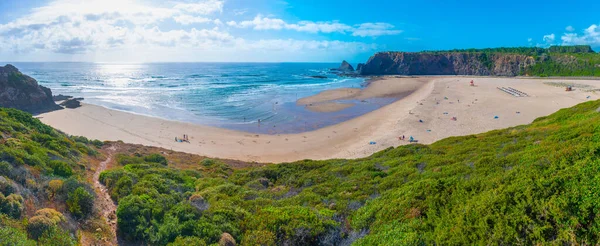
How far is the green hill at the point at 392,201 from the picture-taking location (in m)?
5.25

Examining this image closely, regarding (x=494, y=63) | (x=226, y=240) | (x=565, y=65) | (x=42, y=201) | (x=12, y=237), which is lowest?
(x=226, y=240)

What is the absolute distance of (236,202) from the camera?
373 inches

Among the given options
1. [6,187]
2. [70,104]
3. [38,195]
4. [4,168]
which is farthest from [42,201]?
[70,104]

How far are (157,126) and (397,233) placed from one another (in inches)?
1227

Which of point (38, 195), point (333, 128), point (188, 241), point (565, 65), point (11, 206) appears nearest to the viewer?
point (11, 206)

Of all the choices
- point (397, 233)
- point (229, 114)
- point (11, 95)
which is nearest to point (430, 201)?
point (397, 233)

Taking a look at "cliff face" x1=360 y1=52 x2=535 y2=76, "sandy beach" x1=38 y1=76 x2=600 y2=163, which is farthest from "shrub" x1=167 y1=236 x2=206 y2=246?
"cliff face" x1=360 y1=52 x2=535 y2=76

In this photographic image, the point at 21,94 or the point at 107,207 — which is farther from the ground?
the point at 21,94

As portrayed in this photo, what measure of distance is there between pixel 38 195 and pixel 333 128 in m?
26.1

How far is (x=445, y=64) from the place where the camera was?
10106 centimetres

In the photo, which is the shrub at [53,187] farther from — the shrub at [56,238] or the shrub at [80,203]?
the shrub at [56,238]

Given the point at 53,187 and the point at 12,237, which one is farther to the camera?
the point at 53,187

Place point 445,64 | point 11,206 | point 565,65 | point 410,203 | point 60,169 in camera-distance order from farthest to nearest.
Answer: point 445,64 < point 565,65 < point 60,169 < point 410,203 < point 11,206

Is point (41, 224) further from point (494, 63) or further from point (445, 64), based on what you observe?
point (445, 64)
